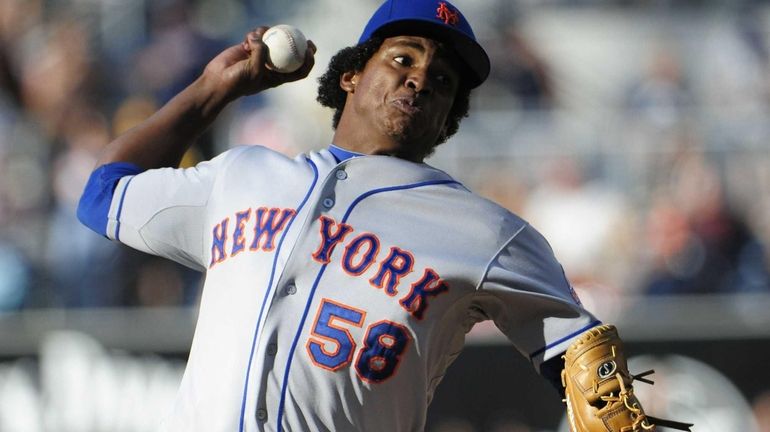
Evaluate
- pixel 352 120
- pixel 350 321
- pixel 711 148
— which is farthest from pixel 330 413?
pixel 711 148

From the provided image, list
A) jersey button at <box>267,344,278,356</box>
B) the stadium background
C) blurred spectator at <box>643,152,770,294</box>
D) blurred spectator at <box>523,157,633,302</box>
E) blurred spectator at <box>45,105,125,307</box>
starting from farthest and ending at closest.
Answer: blurred spectator at <box>523,157,633,302</box>, blurred spectator at <box>45,105,125,307</box>, blurred spectator at <box>643,152,770,294</box>, the stadium background, jersey button at <box>267,344,278,356</box>

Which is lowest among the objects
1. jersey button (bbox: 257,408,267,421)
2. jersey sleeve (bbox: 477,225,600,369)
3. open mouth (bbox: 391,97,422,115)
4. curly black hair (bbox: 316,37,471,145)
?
jersey button (bbox: 257,408,267,421)

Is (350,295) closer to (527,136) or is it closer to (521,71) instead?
(527,136)

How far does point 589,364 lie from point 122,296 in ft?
17.6

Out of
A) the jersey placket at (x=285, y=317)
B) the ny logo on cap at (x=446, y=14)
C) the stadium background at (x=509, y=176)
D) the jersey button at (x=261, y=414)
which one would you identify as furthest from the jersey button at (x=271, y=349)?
the stadium background at (x=509, y=176)

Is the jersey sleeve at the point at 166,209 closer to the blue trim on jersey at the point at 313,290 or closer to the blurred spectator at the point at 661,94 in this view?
the blue trim on jersey at the point at 313,290

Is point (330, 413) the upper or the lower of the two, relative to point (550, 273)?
lower

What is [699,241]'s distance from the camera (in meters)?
7.62

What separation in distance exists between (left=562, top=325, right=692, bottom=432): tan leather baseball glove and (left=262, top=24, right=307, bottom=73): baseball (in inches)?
42.3

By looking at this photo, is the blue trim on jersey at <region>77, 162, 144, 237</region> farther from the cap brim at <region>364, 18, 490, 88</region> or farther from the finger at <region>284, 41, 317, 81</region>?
the cap brim at <region>364, 18, 490, 88</region>

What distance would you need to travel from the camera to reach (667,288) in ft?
24.5

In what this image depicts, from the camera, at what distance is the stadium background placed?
23.8 feet

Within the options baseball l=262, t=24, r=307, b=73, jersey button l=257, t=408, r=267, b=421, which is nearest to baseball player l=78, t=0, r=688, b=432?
jersey button l=257, t=408, r=267, b=421

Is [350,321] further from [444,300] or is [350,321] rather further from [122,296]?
[122,296]
